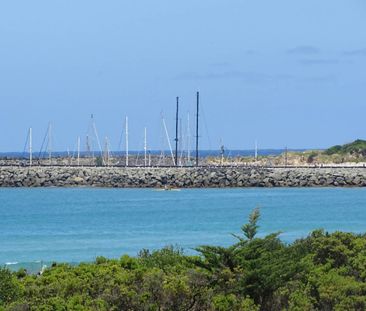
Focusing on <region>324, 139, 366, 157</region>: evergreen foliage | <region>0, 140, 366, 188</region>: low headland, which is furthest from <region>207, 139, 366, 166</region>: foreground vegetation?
<region>0, 140, 366, 188</region>: low headland

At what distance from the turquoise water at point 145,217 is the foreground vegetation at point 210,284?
593 inches

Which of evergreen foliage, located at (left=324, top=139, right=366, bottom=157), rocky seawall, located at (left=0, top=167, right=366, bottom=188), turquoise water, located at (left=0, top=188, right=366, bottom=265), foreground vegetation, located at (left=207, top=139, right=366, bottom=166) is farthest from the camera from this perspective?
evergreen foliage, located at (left=324, top=139, right=366, bottom=157)

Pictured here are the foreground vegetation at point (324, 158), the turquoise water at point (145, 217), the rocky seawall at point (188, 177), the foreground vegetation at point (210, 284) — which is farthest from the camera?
the foreground vegetation at point (324, 158)

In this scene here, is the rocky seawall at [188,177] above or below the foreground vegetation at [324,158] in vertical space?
below

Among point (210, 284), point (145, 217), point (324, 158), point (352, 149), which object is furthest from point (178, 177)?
point (210, 284)

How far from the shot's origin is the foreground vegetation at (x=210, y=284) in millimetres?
14664

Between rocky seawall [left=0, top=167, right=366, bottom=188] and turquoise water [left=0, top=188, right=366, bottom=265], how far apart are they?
6.60 feet

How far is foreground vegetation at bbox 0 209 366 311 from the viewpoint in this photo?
48.1 ft

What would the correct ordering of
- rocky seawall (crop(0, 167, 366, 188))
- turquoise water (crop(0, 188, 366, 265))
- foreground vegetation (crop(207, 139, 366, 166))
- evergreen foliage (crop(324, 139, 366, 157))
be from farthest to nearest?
evergreen foliage (crop(324, 139, 366, 157)) → foreground vegetation (crop(207, 139, 366, 166)) → rocky seawall (crop(0, 167, 366, 188)) → turquoise water (crop(0, 188, 366, 265))

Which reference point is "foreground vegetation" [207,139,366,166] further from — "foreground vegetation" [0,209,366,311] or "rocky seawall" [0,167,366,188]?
"foreground vegetation" [0,209,366,311]

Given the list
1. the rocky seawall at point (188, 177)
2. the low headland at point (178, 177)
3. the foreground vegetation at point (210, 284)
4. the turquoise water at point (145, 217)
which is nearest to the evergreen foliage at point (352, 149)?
the low headland at point (178, 177)

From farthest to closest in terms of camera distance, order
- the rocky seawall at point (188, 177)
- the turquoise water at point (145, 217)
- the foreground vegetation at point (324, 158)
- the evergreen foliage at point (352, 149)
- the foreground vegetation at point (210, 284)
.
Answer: the evergreen foliage at point (352, 149) < the foreground vegetation at point (324, 158) < the rocky seawall at point (188, 177) < the turquoise water at point (145, 217) < the foreground vegetation at point (210, 284)

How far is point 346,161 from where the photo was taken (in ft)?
364

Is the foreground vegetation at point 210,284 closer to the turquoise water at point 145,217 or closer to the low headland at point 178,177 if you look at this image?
the turquoise water at point 145,217
